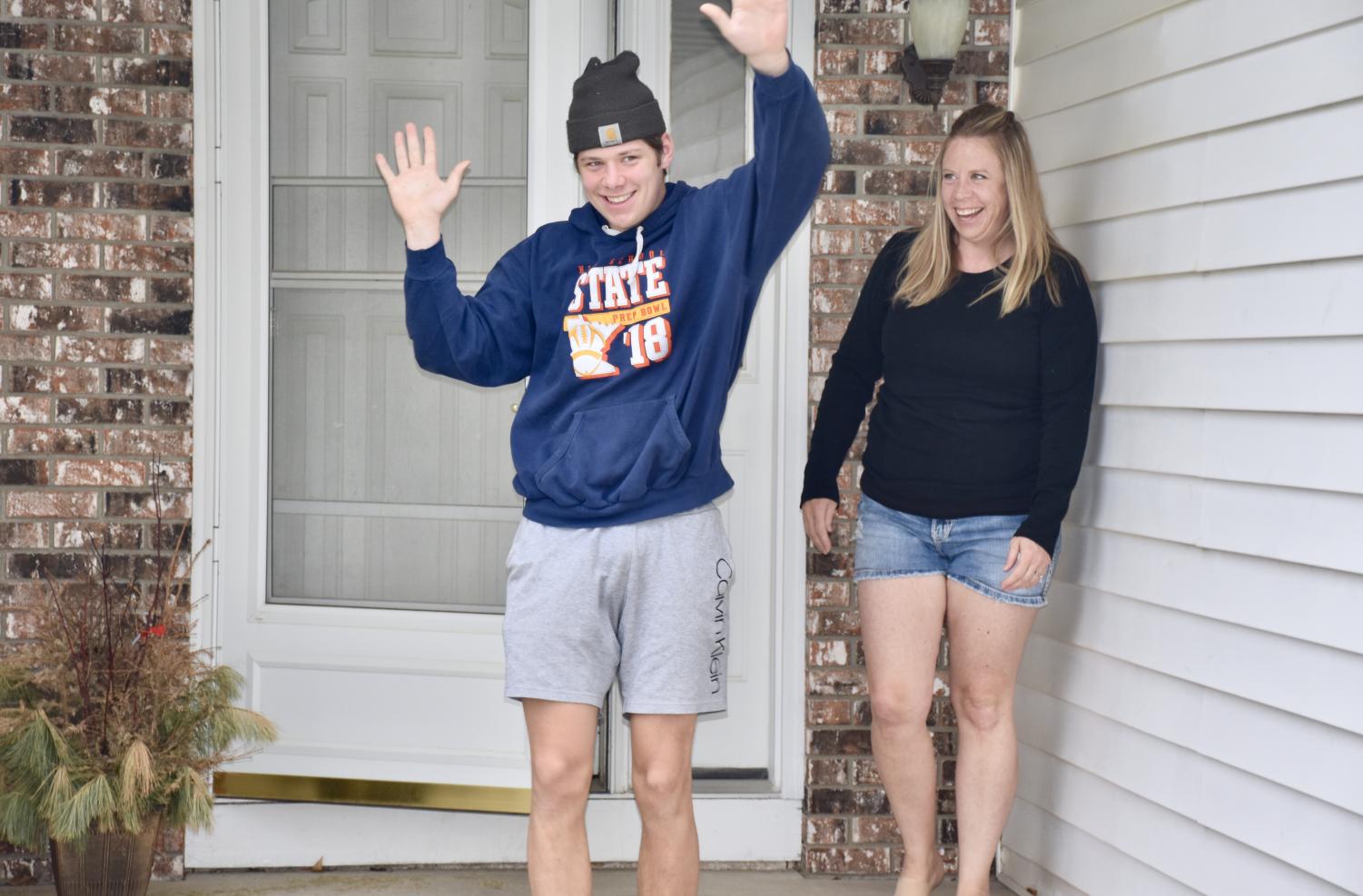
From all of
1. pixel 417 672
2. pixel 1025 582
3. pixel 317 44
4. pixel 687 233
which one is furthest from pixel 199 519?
pixel 1025 582

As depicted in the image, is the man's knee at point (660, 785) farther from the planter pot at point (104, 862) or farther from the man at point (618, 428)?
the planter pot at point (104, 862)

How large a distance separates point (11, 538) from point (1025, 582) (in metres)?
2.25

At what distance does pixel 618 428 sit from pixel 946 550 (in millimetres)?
740

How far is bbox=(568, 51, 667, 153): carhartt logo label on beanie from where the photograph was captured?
2111 millimetres

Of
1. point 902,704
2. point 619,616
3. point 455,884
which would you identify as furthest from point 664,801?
point 455,884

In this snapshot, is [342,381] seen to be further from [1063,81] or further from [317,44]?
[1063,81]

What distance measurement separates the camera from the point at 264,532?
10.2 ft

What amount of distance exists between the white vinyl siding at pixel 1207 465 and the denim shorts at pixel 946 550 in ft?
0.86

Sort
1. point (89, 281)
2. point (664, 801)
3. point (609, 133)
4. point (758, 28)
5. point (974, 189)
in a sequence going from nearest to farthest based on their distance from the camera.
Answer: point (758, 28)
point (609, 133)
point (664, 801)
point (974, 189)
point (89, 281)

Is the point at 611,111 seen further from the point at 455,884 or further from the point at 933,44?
the point at 455,884

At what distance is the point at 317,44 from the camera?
3.07 meters

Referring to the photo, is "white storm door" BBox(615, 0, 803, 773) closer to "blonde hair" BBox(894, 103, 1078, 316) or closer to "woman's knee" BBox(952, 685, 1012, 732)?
"blonde hair" BBox(894, 103, 1078, 316)

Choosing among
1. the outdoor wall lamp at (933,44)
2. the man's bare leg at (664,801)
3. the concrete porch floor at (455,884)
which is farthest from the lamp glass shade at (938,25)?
the concrete porch floor at (455,884)

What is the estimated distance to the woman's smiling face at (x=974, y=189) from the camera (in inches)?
97.0
